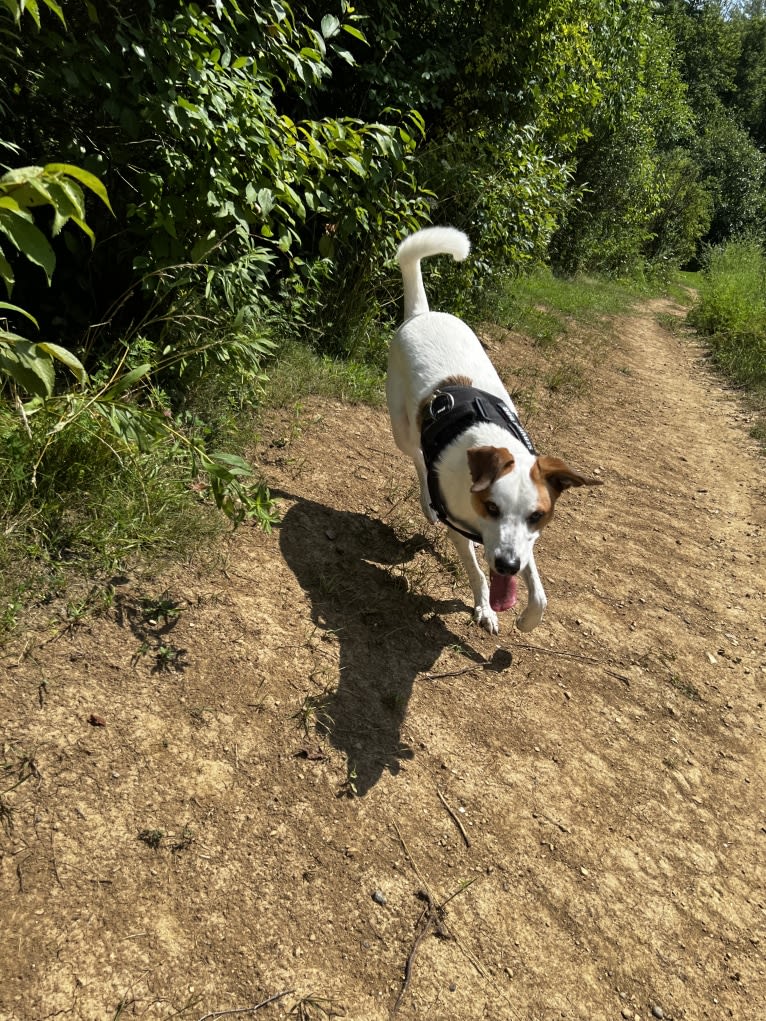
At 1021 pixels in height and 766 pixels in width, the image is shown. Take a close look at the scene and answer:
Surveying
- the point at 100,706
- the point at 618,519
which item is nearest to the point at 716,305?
the point at 618,519

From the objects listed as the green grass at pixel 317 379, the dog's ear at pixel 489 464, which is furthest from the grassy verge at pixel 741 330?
the dog's ear at pixel 489 464

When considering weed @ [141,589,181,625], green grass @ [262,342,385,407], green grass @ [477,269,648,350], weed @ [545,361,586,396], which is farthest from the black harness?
green grass @ [477,269,648,350]

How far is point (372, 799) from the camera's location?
91.0 inches

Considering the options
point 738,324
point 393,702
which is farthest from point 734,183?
point 393,702

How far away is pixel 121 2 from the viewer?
2975 mm

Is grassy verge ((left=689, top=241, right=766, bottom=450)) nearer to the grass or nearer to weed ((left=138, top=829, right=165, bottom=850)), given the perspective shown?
the grass

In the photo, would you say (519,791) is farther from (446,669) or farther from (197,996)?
(197,996)

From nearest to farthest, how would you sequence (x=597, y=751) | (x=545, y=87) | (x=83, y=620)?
1. (x=83, y=620)
2. (x=597, y=751)
3. (x=545, y=87)

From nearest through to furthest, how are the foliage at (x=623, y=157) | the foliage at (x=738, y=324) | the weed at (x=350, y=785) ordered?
the weed at (x=350, y=785) < the foliage at (x=738, y=324) < the foliage at (x=623, y=157)

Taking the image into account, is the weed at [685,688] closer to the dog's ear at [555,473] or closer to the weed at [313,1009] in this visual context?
the dog's ear at [555,473]

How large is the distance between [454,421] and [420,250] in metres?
1.43

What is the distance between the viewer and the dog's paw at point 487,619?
325 centimetres

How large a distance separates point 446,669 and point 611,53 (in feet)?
34.7

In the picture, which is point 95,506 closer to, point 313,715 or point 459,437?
point 313,715
